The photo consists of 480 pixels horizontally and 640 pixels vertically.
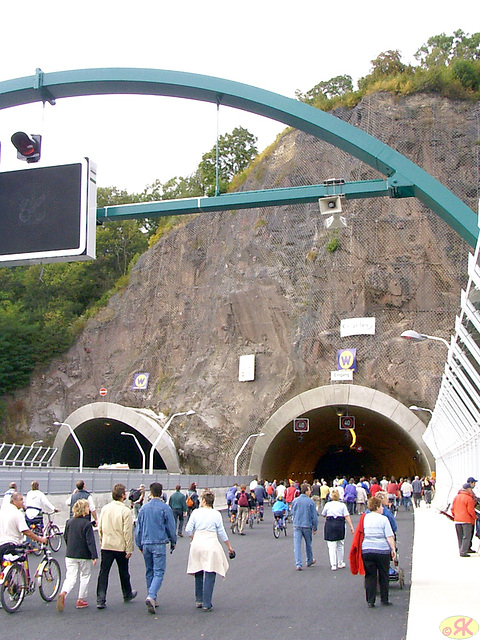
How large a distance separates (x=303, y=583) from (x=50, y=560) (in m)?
4.24

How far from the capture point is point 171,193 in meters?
85.2

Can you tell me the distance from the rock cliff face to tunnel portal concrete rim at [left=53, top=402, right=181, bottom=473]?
1.01 m

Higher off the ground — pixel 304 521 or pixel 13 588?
→ pixel 304 521

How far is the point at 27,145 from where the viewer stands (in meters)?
10.5

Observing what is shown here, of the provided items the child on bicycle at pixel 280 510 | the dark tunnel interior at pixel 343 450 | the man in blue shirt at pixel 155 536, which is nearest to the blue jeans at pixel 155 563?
the man in blue shirt at pixel 155 536

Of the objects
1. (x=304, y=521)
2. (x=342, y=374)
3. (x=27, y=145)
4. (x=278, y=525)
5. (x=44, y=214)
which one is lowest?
(x=278, y=525)

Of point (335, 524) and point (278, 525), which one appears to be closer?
point (335, 524)

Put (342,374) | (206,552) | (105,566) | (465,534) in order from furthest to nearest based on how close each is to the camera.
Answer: (342,374)
(465,534)
(105,566)
(206,552)

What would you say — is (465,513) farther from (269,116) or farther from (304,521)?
(269,116)

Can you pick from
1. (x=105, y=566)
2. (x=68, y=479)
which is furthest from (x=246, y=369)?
(x=105, y=566)

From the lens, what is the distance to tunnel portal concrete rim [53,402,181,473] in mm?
48844

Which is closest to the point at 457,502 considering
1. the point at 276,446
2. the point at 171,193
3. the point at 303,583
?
the point at 303,583

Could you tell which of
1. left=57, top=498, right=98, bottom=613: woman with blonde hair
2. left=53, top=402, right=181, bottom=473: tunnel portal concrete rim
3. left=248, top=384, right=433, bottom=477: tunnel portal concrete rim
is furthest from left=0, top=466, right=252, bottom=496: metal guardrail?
left=57, top=498, right=98, bottom=613: woman with blonde hair

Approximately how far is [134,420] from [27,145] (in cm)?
4010
